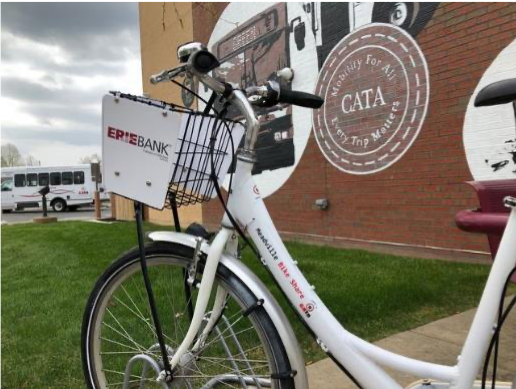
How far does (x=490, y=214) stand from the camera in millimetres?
1703

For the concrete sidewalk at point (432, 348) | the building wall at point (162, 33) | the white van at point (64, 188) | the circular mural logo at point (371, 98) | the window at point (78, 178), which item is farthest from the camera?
the window at point (78, 178)

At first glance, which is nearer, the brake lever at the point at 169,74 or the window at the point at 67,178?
the brake lever at the point at 169,74

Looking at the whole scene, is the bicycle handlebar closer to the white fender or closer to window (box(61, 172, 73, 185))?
the white fender

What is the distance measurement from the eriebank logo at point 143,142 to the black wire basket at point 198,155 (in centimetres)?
4

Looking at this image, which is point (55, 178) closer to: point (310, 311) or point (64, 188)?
point (64, 188)

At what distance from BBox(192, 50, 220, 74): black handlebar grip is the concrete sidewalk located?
1737 millimetres

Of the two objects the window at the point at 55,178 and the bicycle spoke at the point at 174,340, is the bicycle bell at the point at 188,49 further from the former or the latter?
the window at the point at 55,178

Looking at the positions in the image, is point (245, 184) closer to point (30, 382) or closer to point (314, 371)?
point (314, 371)

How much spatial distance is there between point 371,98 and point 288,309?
3.66 m

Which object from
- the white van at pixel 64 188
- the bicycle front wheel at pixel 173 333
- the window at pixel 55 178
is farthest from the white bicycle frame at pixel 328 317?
the window at pixel 55 178

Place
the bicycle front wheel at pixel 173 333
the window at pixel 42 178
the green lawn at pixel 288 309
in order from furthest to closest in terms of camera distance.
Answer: the window at pixel 42 178, the green lawn at pixel 288 309, the bicycle front wheel at pixel 173 333

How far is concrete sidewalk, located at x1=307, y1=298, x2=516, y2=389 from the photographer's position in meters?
2.53

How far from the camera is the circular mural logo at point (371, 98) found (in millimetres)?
5805

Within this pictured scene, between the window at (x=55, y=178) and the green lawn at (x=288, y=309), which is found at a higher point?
the window at (x=55, y=178)
